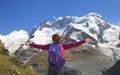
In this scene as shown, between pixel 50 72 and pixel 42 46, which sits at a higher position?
pixel 42 46

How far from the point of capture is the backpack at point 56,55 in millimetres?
18156

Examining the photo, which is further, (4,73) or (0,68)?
(0,68)

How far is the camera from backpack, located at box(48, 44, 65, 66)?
18156mm

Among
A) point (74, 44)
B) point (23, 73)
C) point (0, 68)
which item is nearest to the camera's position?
point (74, 44)

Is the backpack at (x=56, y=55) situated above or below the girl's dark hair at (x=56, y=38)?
below

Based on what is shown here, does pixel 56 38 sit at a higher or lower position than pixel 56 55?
higher

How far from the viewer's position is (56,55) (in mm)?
18312

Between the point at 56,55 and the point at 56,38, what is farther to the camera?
the point at 56,55

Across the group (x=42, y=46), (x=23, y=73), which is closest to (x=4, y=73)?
(x=23, y=73)

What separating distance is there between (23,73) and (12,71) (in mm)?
29556

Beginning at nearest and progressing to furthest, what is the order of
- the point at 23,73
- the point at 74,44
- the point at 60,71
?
the point at 60,71 → the point at 74,44 → the point at 23,73

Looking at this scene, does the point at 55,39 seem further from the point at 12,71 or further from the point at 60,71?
the point at 12,71

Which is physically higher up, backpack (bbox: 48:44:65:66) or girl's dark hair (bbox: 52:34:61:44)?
girl's dark hair (bbox: 52:34:61:44)

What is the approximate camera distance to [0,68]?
166125 millimetres
